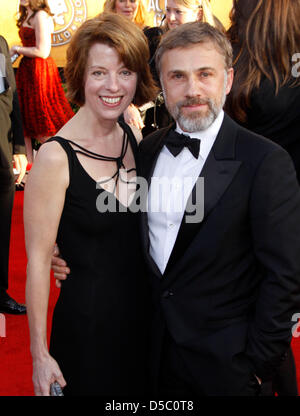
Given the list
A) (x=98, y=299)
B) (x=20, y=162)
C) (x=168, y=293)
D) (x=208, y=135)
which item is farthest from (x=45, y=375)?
(x=20, y=162)

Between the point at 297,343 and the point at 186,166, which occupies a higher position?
the point at 186,166

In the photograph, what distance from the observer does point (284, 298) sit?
1438mm

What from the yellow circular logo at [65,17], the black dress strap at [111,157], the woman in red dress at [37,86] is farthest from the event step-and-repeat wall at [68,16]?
the black dress strap at [111,157]

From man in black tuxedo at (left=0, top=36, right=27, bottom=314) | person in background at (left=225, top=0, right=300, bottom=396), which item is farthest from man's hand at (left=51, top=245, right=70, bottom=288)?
man in black tuxedo at (left=0, top=36, right=27, bottom=314)

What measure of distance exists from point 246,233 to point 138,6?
9.11ft

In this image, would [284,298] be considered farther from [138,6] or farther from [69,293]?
[138,6]

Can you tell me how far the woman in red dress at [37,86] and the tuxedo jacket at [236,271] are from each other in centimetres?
437

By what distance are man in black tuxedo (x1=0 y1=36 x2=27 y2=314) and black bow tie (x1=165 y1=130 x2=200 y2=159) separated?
1774mm

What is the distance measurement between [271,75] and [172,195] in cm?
78

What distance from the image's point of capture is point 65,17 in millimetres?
7594

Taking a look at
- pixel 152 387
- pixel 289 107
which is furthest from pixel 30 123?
pixel 152 387

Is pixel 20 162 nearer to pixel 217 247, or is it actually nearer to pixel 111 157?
pixel 111 157

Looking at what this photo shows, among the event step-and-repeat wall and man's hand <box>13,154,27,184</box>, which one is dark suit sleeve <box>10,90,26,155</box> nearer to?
man's hand <box>13,154,27,184</box>

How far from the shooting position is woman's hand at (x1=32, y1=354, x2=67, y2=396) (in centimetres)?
156
